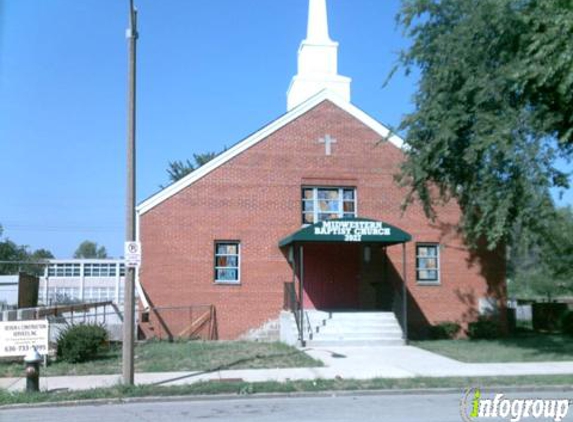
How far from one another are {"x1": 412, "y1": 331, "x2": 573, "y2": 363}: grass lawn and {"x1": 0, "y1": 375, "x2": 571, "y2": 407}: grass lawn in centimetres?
358

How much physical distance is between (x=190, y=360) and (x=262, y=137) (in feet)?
35.4

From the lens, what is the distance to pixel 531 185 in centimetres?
1538

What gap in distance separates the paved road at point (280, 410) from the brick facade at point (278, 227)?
41.7 ft

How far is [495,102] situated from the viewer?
16344mm

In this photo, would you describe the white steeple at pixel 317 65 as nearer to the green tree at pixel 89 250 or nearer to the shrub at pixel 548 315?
the shrub at pixel 548 315

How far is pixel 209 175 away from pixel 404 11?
31.8 ft

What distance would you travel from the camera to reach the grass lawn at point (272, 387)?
1176 centimetres

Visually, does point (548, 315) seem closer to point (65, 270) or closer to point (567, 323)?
point (567, 323)

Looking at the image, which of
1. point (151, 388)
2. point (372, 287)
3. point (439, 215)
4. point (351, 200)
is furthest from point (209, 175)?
point (151, 388)

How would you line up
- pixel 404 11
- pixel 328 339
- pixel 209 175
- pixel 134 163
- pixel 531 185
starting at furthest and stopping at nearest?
pixel 209 175
pixel 328 339
pixel 404 11
pixel 531 185
pixel 134 163

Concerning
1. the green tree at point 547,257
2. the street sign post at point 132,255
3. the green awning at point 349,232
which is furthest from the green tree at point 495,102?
the street sign post at point 132,255

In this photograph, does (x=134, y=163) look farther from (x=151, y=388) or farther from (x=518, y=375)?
(x=518, y=375)

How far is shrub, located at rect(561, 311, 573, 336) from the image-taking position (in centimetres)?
2578

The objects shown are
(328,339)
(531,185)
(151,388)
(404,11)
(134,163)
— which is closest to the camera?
(151,388)
